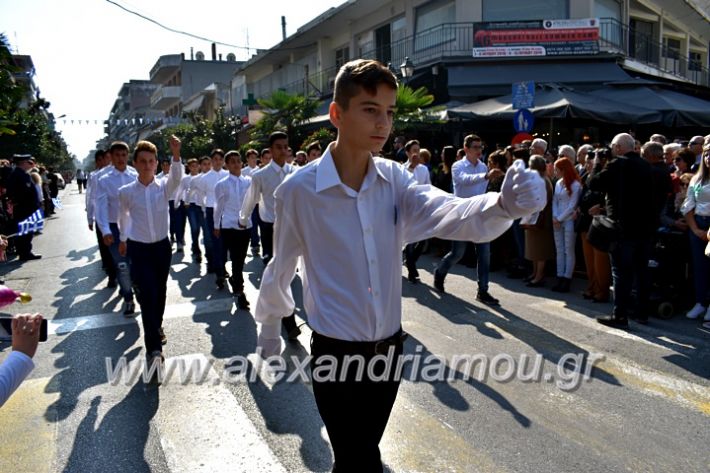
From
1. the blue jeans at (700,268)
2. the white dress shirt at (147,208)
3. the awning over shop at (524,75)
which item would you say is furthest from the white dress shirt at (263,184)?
the awning over shop at (524,75)

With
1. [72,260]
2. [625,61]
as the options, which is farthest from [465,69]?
[72,260]

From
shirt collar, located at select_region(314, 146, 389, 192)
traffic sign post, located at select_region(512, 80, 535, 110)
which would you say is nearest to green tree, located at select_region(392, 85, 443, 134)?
traffic sign post, located at select_region(512, 80, 535, 110)

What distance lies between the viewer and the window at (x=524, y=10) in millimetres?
20969

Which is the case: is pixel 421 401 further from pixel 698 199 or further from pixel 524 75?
pixel 524 75

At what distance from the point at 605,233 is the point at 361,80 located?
525cm

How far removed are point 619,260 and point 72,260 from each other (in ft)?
35.5

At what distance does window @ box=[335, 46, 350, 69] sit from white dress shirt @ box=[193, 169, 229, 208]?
1934 centimetres

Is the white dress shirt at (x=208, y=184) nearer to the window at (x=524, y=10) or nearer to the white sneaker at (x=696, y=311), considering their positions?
the white sneaker at (x=696, y=311)

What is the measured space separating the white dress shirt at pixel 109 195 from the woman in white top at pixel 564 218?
5.98m

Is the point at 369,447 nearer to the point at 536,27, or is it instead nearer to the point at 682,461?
the point at 682,461

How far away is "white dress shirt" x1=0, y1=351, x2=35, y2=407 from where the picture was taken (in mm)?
2301

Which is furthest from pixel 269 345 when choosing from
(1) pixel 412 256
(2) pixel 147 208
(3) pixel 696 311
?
(1) pixel 412 256

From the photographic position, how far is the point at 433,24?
22922 mm

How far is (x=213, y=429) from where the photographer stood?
411cm
